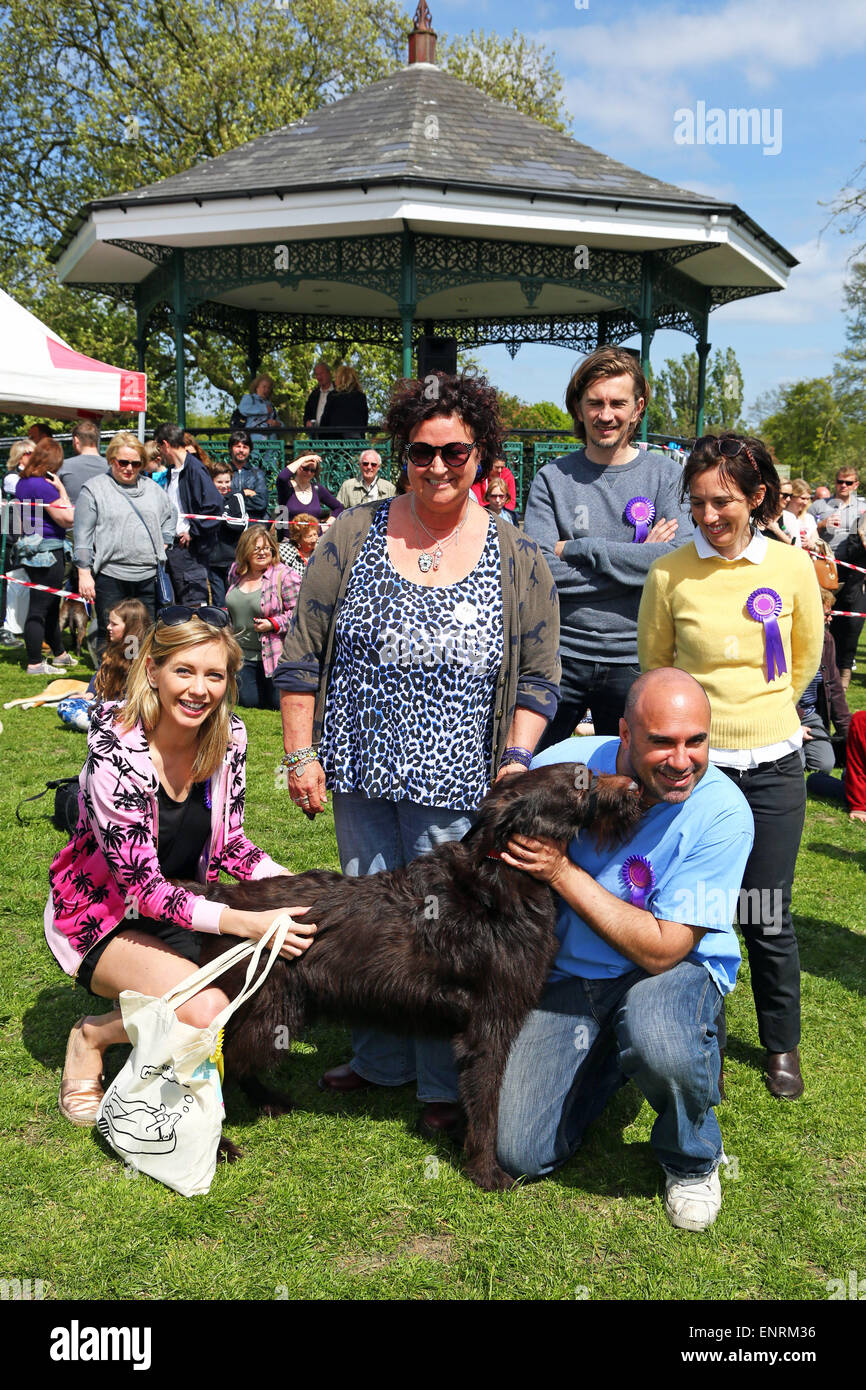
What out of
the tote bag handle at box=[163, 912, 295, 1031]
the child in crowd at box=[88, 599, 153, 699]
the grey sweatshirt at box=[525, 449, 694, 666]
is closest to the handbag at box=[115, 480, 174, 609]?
the child in crowd at box=[88, 599, 153, 699]

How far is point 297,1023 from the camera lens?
2916 mm

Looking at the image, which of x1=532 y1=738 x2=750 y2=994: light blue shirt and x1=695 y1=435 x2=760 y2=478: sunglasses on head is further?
x1=695 y1=435 x2=760 y2=478: sunglasses on head

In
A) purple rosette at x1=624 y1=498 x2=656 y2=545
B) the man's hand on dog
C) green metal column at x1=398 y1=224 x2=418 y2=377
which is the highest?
green metal column at x1=398 y1=224 x2=418 y2=377

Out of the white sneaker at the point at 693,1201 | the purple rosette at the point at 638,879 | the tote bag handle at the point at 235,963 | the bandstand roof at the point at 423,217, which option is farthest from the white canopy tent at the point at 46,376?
the white sneaker at the point at 693,1201

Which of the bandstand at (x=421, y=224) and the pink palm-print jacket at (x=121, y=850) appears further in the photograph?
the bandstand at (x=421, y=224)

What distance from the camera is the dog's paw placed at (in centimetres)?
286

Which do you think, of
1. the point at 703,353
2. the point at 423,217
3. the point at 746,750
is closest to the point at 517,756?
the point at 746,750

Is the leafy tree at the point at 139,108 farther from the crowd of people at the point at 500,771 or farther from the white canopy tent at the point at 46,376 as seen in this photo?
the crowd of people at the point at 500,771

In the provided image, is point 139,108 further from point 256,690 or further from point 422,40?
point 256,690

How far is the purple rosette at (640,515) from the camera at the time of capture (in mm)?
3820

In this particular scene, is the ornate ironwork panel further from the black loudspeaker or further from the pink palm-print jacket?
the pink palm-print jacket

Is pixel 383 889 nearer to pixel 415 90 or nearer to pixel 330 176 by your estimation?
pixel 330 176

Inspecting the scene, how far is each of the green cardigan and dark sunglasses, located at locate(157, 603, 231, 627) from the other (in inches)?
9.6

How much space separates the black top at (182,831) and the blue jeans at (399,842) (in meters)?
0.43
